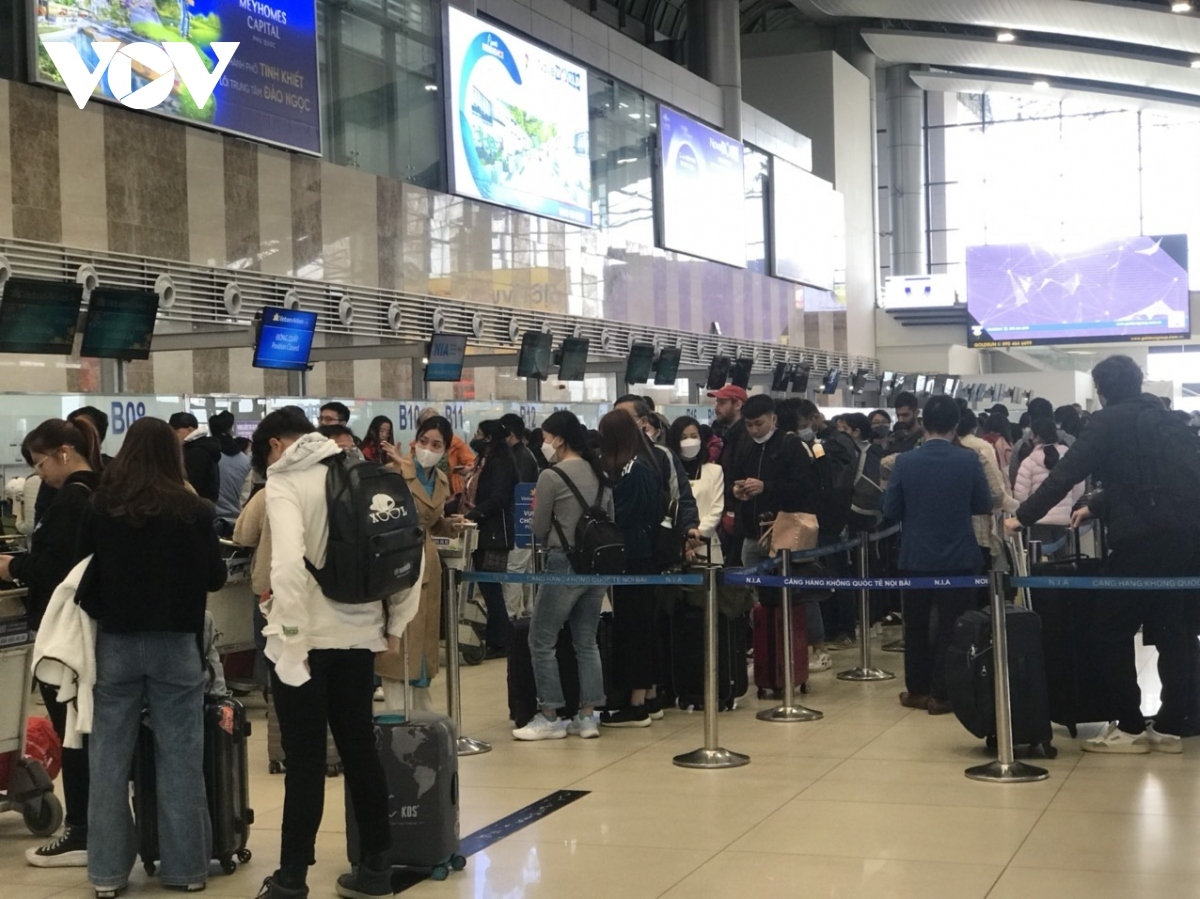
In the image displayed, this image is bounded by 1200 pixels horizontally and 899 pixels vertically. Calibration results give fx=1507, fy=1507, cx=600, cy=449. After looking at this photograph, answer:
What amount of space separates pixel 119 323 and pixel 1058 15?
25770 mm

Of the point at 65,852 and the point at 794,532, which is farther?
the point at 794,532

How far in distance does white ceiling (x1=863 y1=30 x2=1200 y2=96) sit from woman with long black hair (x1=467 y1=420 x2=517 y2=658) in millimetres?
28705

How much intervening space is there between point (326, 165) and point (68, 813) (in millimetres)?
11592

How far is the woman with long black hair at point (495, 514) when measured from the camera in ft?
34.0

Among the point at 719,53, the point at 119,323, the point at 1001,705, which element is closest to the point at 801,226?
the point at 719,53

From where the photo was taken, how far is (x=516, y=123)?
64.4ft

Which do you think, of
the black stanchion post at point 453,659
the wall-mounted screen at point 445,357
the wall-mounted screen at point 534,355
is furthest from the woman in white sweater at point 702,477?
the wall-mounted screen at point 534,355

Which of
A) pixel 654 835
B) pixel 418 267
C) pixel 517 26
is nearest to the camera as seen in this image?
pixel 654 835

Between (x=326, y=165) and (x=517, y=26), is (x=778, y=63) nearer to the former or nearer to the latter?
(x=517, y=26)

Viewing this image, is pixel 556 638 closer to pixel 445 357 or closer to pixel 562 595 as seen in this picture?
pixel 562 595

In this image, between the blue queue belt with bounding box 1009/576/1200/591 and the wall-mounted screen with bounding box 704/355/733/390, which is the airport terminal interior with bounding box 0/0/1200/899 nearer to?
the wall-mounted screen with bounding box 704/355/733/390

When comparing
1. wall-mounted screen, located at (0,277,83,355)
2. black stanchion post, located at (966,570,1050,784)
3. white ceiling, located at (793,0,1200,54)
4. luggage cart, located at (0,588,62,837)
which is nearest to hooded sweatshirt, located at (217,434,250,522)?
wall-mounted screen, located at (0,277,83,355)

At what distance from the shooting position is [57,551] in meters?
5.12

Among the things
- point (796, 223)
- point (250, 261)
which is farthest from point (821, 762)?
point (796, 223)
